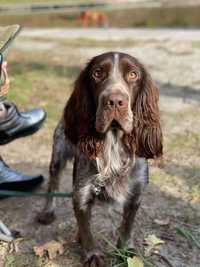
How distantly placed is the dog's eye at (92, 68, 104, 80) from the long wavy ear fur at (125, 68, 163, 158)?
0.85 ft

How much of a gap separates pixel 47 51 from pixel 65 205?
22.2 feet

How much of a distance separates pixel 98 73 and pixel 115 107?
28 centimetres

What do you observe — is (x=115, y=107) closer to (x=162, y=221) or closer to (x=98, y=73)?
(x=98, y=73)

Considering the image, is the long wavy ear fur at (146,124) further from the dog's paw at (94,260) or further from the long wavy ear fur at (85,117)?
the dog's paw at (94,260)

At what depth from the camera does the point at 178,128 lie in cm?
621

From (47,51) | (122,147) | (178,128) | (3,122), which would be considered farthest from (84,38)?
(122,147)

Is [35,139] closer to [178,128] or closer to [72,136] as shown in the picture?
→ [178,128]

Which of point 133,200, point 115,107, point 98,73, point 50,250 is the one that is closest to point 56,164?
point 50,250

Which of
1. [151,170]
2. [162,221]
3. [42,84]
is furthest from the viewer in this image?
[42,84]

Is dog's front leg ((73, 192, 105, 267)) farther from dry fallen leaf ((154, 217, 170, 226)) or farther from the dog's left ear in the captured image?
dry fallen leaf ((154, 217, 170, 226))

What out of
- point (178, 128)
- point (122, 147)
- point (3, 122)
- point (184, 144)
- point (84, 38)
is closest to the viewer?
point (122, 147)

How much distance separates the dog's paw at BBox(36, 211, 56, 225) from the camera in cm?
427

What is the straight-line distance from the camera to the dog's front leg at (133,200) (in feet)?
11.5

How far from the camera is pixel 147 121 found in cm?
334
